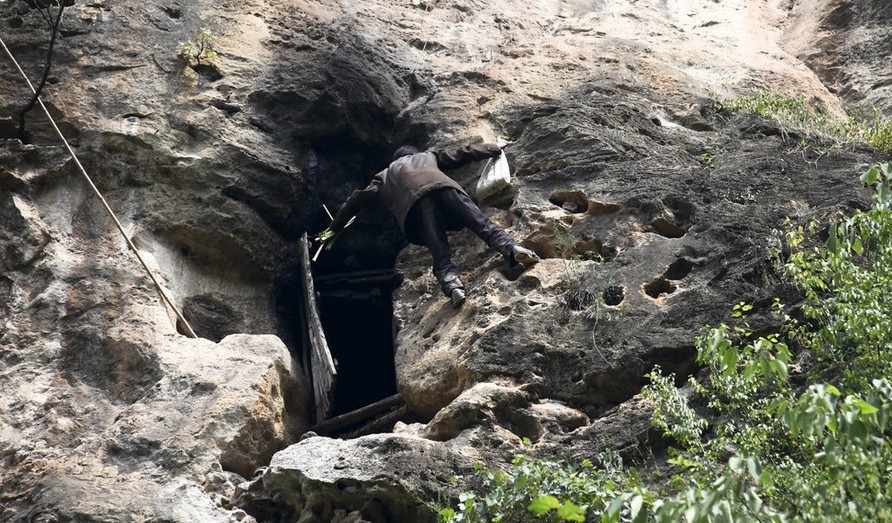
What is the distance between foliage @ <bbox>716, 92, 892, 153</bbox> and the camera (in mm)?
9844

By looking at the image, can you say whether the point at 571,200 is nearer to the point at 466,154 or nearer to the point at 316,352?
the point at 466,154

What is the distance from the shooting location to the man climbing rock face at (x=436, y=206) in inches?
363

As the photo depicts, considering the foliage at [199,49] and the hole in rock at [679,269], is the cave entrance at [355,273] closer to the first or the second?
the foliage at [199,49]

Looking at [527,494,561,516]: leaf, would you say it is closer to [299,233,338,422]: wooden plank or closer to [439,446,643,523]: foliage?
[439,446,643,523]: foliage

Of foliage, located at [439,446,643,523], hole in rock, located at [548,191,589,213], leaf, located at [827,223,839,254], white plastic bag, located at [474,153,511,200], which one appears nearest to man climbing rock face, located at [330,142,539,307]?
white plastic bag, located at [474,153,511,200]

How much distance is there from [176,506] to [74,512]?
0.63 m

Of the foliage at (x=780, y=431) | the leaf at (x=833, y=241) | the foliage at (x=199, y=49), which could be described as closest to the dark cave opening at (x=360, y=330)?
the foliage at (x=199, y=49)

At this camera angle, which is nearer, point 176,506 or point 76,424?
point 176,506

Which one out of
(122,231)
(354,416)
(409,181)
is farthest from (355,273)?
(122,231)

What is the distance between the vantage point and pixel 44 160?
394 inches

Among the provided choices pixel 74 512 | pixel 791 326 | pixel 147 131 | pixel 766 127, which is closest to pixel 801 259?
pixel 791 326

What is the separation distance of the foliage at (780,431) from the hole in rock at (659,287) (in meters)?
0.71

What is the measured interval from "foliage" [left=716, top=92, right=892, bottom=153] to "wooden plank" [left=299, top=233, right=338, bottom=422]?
4.05 meters

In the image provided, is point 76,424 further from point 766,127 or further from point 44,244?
point 766,127
